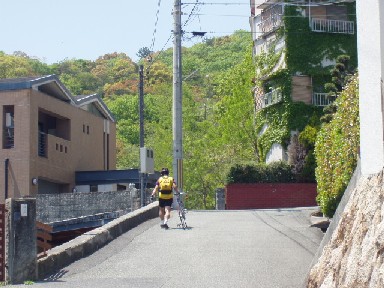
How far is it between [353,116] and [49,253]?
6127 mm

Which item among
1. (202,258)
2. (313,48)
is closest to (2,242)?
(202,258)

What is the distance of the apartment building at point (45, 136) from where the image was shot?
40.2 metres

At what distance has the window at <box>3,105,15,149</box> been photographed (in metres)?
40.8

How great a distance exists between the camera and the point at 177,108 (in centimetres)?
3319

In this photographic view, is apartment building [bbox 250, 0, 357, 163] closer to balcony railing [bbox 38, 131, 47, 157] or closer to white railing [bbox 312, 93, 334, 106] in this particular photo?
white railing [bbox 312, 93, 334, 106]

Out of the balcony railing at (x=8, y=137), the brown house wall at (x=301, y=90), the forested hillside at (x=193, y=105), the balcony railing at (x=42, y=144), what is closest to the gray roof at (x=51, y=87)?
the balcony railing at (x=8, y=137)

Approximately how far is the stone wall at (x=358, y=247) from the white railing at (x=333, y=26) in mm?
35059

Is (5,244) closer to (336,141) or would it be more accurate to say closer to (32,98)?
(336,141)

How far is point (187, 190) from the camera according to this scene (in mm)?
58219

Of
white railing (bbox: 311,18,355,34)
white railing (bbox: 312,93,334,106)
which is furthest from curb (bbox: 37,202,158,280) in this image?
white railing (bbox: 311,18,355,34)

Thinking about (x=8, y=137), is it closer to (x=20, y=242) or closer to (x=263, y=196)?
(x=263, y=196)

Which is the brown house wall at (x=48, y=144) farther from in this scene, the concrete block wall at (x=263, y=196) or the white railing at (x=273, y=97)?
the white railing at (x=273, y=97)

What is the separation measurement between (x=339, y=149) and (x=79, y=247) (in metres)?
5.52

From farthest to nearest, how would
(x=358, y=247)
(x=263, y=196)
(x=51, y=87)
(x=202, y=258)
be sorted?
(x=51, y=87) < (x=263, y=196) < (x=202, y=258) < (x=358, y=247)
